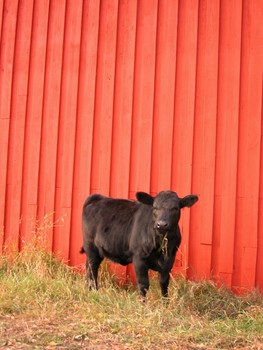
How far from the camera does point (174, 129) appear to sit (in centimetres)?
830

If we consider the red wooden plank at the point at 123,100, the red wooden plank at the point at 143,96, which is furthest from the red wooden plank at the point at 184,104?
the red wooden plank at the point at 123,100

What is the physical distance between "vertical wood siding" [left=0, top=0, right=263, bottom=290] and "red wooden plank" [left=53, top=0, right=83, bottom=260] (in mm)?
17

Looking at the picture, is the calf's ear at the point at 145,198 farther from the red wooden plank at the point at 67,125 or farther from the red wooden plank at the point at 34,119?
the red wooden plank at the point at 34,119

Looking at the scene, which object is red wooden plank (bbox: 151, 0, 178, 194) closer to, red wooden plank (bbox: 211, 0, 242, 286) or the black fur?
red wooden plank (bbox: 211, 0, 242, 286)

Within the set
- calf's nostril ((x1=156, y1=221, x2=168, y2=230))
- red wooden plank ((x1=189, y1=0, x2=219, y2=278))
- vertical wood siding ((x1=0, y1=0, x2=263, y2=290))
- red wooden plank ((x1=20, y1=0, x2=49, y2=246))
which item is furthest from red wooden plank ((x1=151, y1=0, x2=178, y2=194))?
calf's nostril ((x1=156, y1=221, x2=168, y2=230))

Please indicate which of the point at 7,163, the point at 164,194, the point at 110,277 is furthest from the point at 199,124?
the point at 7,163

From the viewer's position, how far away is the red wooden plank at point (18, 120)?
894cm

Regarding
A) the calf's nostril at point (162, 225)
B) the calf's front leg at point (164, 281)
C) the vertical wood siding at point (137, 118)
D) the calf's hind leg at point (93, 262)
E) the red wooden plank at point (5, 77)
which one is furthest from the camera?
the red wooden plank at point (5, 77)

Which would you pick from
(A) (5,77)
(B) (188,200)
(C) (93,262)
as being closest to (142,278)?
(B) (188,200)

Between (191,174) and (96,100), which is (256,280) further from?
(96,100)

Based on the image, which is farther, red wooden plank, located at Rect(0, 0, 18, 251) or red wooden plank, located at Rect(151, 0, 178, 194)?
red wooden plank, located at Rect(0, 0, 18, 251)

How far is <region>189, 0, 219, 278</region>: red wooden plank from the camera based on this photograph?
7.93 meters

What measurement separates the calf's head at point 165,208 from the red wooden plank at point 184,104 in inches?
55.5

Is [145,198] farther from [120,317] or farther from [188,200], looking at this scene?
[120,317]
